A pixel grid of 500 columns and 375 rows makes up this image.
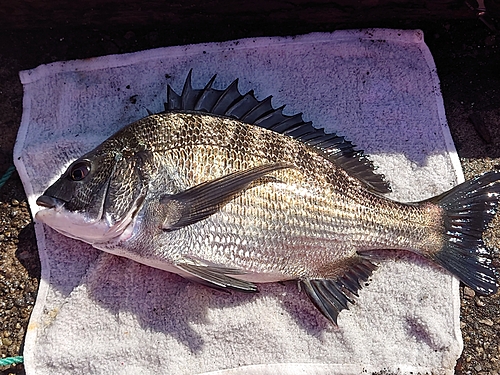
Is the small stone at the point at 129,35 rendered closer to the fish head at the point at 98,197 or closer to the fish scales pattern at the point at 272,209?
the fish scales pattern at the point at 272,209

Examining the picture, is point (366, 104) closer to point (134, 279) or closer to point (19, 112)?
point (134, 279)

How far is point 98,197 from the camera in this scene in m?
2.20

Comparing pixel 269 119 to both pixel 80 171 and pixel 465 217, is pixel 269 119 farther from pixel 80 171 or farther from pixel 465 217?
pixel 465 217

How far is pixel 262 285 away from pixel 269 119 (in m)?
0.82

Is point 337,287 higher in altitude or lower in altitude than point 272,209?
lower

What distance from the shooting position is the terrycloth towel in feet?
8.30

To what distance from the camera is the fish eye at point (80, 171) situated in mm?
2225

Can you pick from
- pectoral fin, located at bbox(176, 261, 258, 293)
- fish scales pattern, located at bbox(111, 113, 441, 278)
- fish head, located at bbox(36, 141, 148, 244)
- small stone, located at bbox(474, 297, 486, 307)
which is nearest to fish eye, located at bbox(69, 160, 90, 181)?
fish head, located at bbox(36, 141, 148, 244)

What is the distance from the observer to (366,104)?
2.85m

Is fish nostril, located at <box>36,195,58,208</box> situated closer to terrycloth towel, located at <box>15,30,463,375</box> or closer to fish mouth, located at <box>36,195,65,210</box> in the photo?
fish mouth, located at <box>36,195,65,210</box>

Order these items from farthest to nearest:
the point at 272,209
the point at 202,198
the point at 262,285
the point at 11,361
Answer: the point at 262,285
the point at 11,361
the point at 272,209
the point at 202,198

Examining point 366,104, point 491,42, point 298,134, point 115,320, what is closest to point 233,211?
point 298,134

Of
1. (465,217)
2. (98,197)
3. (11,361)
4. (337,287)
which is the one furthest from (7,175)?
(465,217)

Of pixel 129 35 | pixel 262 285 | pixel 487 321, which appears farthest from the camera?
pixel 129 35
